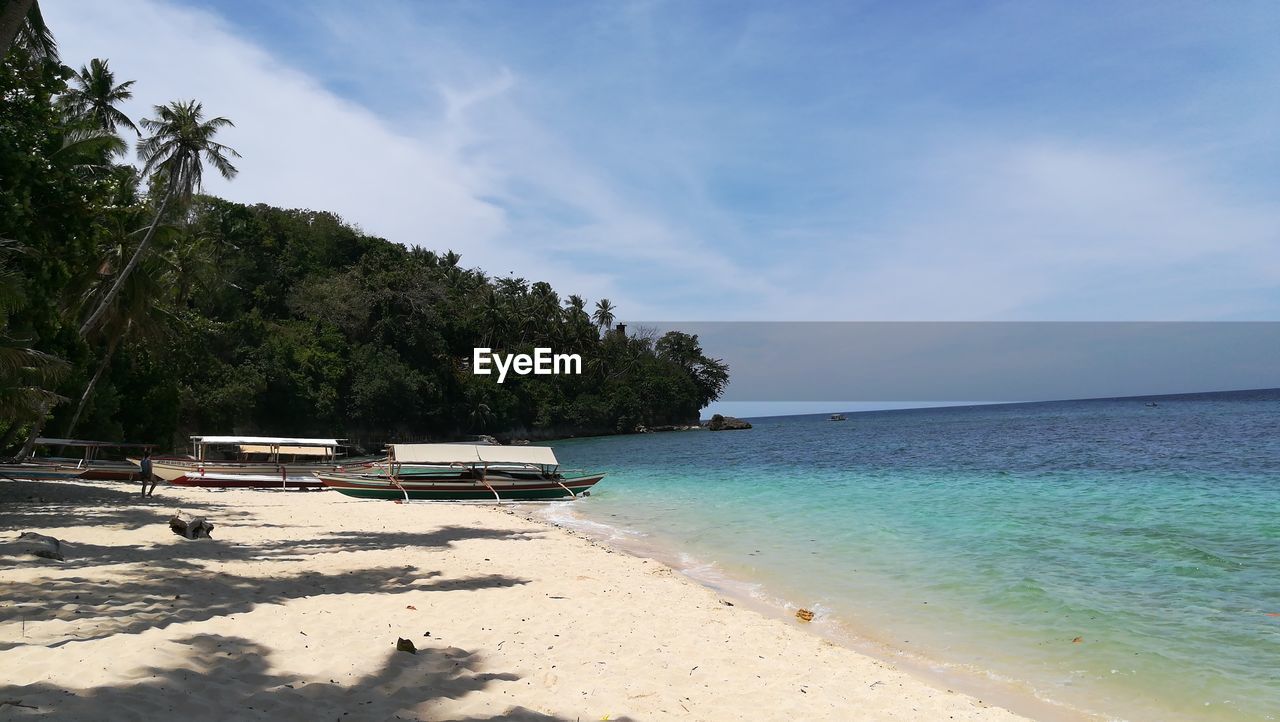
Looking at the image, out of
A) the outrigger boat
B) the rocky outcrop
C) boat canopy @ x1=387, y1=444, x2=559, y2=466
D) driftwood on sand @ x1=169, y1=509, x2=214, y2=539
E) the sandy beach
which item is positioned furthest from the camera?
the rocky outcrop

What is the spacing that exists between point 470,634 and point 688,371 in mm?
103435

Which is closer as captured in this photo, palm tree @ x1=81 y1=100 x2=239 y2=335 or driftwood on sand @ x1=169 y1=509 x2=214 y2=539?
driftwood on sand @ x1=169 y1=509 x2=214 y2=539

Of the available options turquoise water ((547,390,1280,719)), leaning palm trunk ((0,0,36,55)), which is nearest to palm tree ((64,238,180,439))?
leaning palm trunk ((0,0,36,55))

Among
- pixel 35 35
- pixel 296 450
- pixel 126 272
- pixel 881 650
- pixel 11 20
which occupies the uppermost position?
pixel 35 35

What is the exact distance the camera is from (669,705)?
228 inches

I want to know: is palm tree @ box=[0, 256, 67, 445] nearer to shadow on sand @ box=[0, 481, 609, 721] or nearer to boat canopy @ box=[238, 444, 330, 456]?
shadow on sand @ box=[0, 481, 609, 721]

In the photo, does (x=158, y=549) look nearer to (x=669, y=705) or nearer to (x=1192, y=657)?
(x=669, y=705)

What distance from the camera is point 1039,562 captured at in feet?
43.9

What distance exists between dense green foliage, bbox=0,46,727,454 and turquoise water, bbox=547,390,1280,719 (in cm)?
1350

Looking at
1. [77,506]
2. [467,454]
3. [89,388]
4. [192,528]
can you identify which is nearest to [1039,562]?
[192,528]

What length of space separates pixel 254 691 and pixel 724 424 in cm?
10544

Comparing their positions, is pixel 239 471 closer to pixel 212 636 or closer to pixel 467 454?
pixel 467 454

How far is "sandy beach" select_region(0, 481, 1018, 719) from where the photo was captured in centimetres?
502

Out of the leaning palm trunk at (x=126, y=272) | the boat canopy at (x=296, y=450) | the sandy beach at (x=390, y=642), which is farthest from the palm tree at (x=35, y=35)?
the boat canopy at (x=296, y=450)
